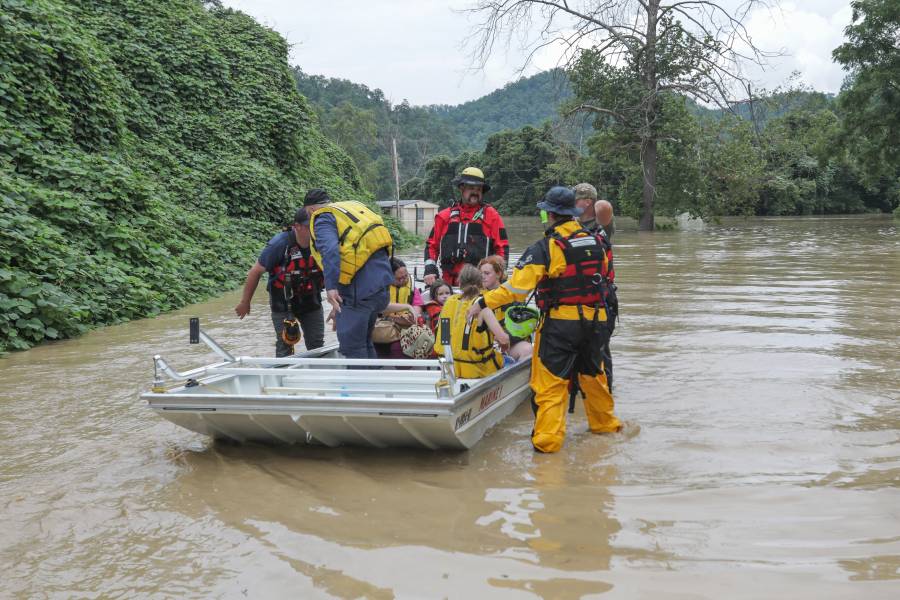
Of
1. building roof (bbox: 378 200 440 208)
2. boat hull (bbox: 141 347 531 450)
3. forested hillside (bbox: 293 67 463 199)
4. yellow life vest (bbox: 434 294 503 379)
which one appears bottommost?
boat hull (bbox: 141 347 531 450)

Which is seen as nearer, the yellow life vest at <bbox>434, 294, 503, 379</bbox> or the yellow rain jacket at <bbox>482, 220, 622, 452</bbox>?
the yellow rain jacket at <bbox>482, 220, 622, 452</bbox>

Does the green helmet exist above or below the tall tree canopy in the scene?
below

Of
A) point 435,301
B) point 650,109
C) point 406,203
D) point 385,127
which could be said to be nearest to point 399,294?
point 435,301

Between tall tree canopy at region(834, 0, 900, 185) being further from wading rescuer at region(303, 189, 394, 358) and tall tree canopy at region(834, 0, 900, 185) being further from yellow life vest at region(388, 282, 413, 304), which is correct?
wading rescuer at region(303, 189, 394, 358)

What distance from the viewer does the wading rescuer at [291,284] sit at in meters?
6.63

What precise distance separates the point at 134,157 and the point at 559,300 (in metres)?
13.7

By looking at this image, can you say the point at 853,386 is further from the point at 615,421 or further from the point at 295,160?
the point at 295,160

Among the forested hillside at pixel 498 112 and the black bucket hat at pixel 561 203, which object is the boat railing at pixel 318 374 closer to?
the black bucket hat at pixel 561 203

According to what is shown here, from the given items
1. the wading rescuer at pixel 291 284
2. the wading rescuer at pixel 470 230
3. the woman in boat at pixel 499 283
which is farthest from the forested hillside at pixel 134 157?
the woman in boat at pixel 499 283

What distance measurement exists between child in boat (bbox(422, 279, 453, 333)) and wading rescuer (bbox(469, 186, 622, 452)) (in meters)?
1.88

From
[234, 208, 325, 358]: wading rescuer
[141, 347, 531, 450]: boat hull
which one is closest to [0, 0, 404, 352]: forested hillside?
[234, 208, 325, 358]: wading rescuer

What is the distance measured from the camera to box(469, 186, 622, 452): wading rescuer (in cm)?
542

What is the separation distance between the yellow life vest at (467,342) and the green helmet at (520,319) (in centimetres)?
20

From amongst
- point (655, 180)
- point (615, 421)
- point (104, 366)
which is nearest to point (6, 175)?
point (104, 366)
